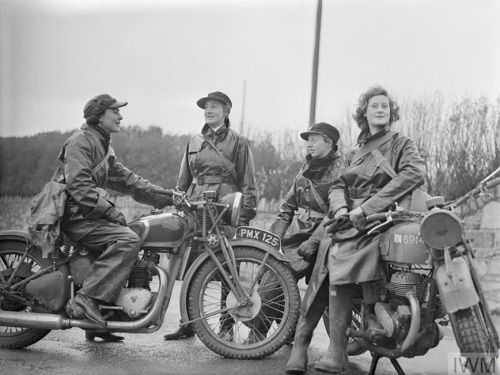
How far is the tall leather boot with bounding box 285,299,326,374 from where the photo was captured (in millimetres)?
4238

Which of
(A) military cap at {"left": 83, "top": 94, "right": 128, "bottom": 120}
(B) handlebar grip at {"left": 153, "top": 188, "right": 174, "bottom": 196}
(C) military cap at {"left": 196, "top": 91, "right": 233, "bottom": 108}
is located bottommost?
(B) handlebar grip at {"left": 153, "top": 188, "right": 174, "bottom": 196}

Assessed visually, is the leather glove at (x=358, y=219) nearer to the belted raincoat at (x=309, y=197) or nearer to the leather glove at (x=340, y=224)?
the leather glove at (x=340, y=224)

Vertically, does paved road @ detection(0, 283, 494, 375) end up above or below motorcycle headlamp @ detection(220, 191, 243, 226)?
below

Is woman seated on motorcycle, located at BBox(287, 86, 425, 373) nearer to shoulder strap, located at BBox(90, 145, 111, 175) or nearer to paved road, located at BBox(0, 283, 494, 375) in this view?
paved road, located at BBox(0, 283, 494, 375)

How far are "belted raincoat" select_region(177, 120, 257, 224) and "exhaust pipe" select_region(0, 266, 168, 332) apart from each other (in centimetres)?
149

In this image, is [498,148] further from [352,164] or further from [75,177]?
[75,177]

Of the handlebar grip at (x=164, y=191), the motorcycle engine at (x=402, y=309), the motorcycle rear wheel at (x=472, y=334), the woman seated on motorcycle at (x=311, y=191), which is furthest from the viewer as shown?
the woman seated on motorcycle at (x=311, y=191)

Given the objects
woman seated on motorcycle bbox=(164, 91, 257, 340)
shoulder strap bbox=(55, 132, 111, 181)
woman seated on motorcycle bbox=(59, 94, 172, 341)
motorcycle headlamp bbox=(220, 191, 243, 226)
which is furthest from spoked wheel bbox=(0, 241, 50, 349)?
woman seated on motorcycle bbox=(164, 91, 257, 340)

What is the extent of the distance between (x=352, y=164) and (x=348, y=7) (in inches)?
210

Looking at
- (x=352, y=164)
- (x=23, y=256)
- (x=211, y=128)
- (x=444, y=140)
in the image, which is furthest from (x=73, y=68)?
(x=444, y=140)

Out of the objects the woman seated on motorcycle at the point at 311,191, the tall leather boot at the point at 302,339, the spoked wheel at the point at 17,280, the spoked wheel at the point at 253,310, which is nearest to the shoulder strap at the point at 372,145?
the woman seated on motorcycle at the point at 311,191

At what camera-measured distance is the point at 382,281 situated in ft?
13.6

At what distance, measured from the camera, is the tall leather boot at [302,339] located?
4238 mm

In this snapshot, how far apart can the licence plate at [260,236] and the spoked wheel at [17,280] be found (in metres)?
1.50
